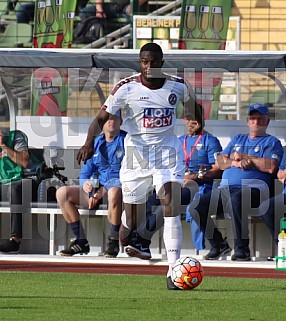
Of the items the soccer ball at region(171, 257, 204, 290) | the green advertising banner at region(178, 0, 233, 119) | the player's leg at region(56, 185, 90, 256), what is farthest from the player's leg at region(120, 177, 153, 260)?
the green advertising banner at region(178, 0, 233, 119)

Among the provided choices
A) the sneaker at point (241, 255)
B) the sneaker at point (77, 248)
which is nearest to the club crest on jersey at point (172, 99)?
the sneaker at point (241, 255)

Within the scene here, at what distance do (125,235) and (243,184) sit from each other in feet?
5.05

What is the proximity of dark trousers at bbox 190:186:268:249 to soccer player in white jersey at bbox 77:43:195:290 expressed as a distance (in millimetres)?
1871

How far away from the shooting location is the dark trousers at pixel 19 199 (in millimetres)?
14227

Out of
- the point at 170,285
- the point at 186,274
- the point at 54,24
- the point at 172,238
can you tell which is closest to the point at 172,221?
the point at 172,238

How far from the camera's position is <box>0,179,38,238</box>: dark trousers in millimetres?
14227

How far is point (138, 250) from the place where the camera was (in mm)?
13211

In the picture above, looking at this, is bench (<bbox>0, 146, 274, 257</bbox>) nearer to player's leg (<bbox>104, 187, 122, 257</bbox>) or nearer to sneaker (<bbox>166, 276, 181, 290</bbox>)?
player's leg (<bbox>104, 187, 122, 257</bbox>)

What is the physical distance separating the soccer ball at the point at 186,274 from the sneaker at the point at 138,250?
3362 mm

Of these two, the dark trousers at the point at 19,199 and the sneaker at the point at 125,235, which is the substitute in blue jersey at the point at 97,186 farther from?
the dark trousers at the point at 19,199

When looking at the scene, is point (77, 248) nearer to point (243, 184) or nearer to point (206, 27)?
point (243, 184)

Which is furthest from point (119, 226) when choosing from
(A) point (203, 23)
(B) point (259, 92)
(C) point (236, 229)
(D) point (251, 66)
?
(B) point (259, 92)

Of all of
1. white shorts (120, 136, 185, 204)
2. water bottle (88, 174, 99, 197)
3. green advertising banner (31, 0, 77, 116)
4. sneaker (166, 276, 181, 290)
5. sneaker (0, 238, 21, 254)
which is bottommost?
sneaker (0, 238, 21, 254)

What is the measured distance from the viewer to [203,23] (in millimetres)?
17062
